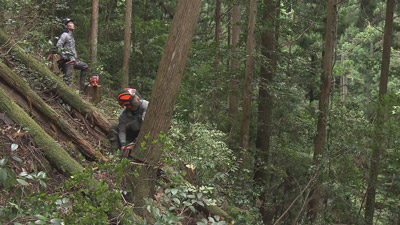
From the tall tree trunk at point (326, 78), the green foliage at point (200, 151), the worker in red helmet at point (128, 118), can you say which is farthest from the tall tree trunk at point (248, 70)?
the worker in red helmet at point (128, 118)

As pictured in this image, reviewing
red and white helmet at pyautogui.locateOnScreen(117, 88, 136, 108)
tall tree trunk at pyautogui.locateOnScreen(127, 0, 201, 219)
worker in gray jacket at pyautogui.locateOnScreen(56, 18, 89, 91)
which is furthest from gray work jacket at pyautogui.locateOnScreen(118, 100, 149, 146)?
worker in gray jacket at pyautogui.locateOnScreen(56, 18, 89, 91)

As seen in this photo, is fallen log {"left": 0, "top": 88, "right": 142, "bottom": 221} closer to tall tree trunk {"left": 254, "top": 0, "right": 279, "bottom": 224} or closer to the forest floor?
the forest floor

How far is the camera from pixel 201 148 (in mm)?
7195

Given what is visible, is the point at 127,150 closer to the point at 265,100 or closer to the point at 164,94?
the point at 164,94

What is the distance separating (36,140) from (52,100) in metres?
1.84

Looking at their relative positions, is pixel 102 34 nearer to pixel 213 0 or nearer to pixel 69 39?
pixel 213 0

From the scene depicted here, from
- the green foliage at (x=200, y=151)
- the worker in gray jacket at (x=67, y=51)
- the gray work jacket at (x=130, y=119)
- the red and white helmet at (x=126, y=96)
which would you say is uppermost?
the worker in gray jacket at (x=67, y=51)

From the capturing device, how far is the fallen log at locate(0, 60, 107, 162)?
5.54 metres

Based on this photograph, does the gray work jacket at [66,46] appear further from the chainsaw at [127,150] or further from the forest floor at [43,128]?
the chainsaw at [127,150]

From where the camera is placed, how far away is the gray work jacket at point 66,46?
26.3 feet

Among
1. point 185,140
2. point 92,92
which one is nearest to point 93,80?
point 92,92

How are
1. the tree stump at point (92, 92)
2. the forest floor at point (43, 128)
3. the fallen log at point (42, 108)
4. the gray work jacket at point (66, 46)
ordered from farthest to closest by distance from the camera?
1. the tree stump at point (92, 92)
2. the gray work jacket at point (66, 46)
3. the fallen log at point (42, 108)
4. the forest floor at point (43, 128)

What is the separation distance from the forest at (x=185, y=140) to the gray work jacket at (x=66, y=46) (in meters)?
0.30

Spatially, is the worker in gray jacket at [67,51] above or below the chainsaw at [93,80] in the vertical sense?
above
